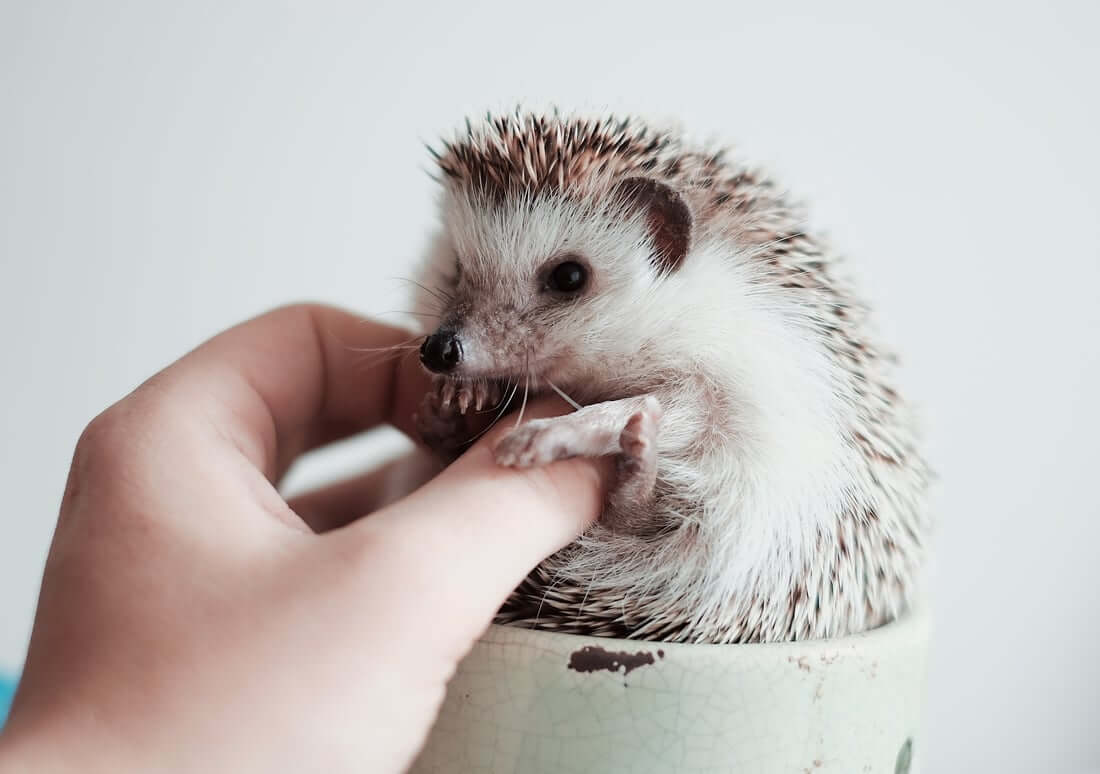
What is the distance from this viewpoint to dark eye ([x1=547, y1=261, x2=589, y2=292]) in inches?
50.9

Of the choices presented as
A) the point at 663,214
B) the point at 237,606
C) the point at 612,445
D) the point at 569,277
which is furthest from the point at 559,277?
the point at 237,606

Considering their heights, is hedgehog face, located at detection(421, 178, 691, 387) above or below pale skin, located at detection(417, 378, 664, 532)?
above

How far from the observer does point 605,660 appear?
0.85 meters

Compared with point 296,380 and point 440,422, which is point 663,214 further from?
point 296,380

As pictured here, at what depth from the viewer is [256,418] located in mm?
1059

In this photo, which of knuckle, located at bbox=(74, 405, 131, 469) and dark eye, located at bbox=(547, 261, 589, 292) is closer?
knuckle, located at bbox=(74, 405, 131, 469)

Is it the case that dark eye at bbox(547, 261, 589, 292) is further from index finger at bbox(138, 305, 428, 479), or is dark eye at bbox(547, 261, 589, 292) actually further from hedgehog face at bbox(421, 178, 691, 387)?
index finger at bbox(138, 305, 428, 479)

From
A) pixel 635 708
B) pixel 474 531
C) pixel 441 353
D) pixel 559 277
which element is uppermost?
pixel 559 277

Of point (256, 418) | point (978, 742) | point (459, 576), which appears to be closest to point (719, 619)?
point (459, 576)

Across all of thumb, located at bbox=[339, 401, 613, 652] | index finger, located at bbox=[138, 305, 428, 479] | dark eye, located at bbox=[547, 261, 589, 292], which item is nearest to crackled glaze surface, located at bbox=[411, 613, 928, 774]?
thumb, located at bbox=[339, 401, 613, 652]

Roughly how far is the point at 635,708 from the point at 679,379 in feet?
1.54

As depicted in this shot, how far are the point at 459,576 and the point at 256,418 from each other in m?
0.43

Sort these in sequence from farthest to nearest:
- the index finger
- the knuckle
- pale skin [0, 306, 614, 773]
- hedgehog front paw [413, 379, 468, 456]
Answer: hedgehog front paw [413, 379, 468, 456]
the index finger
the knuckle
pale skin [0, 306, 614, 773]

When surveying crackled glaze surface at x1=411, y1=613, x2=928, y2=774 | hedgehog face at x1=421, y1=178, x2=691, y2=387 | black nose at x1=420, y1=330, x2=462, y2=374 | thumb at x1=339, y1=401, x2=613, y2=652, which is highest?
hedgehog face at x1=421, y1=178, x2=691, y2=387
